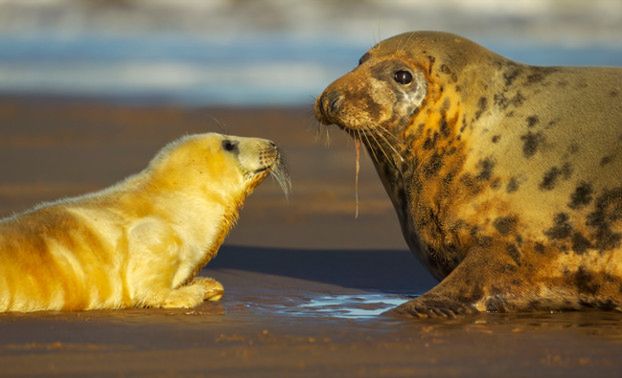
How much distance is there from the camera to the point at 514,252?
7.58 m

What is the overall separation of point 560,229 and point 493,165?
1.68 ft

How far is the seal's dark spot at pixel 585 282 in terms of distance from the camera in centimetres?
746

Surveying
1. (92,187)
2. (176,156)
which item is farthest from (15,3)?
(176,156)

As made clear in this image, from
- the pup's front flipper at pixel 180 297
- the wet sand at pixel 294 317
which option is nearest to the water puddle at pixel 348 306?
the wet sand at pixel 294 317

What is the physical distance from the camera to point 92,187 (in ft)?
39.6

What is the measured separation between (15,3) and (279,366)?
46.5 ft

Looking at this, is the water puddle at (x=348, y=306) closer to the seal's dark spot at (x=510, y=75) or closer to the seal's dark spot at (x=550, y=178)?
the seal's dark spot at (x=550, y=178)

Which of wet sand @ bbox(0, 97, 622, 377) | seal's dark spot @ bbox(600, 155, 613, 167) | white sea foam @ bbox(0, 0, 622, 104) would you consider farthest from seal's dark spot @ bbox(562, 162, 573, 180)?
white sea foam @ bbox(0, 0, 622, 104)

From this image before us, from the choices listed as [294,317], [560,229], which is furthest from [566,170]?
[294,317]

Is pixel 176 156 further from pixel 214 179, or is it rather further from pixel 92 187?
pixel 92 187

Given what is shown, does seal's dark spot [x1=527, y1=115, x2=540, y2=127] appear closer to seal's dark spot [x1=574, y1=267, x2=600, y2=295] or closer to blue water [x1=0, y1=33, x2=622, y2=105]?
seal's dark spot [x1=574, y1=267, x2=600, y2=295]

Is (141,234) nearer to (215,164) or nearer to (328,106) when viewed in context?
(215,164)

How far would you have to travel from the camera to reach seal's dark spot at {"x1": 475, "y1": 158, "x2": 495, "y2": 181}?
784 centimetres

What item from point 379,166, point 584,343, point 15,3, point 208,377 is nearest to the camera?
point 208,377
